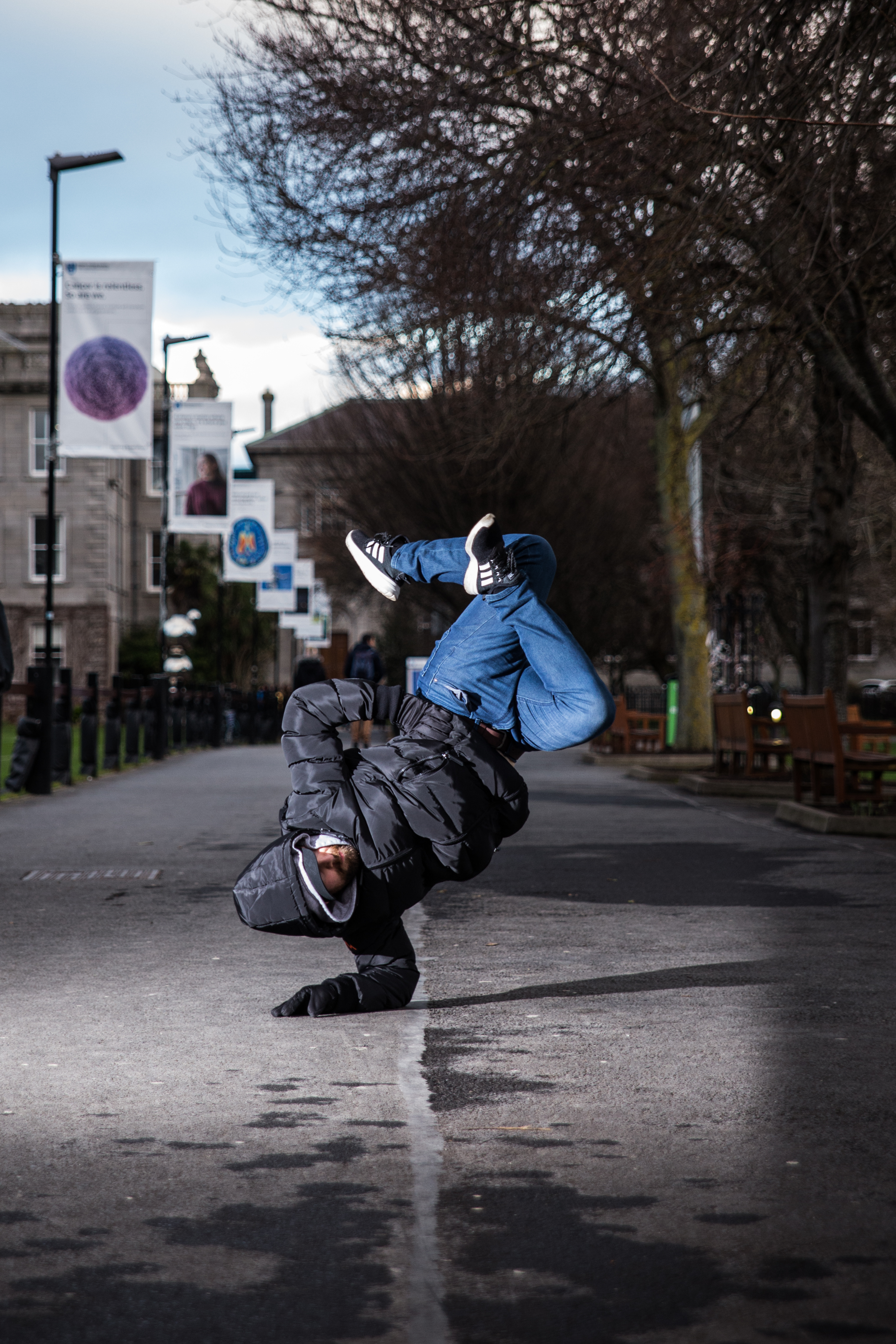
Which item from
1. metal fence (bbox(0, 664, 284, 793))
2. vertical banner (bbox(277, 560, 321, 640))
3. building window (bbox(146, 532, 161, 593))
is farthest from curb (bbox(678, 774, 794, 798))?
building window (bbox(146, 532, 161, 593))

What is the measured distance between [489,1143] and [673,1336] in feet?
4.05

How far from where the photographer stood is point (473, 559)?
503 cm

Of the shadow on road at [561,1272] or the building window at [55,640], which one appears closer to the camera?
the shadow on road at [561,1272]

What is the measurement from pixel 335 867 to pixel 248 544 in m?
26.3

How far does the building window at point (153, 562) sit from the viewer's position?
218 feet

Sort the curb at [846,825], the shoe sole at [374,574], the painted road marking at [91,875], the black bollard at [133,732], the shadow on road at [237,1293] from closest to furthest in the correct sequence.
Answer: the shadow on road at [237,1293] < the shoe sole at [374,574] < the painted road marking at [91,875] < the curb at [846,825] < the black bollard at [133,732]

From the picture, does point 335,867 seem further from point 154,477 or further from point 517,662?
point 154,477

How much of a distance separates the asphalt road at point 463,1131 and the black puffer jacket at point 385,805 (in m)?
0.46

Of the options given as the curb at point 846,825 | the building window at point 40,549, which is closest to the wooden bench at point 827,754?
the curb at point 846,825

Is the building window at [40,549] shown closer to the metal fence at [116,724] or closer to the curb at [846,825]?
the metal fence at [116,724]

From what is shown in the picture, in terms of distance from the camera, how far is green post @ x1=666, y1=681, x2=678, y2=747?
1062 inches

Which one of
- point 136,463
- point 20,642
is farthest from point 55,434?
point 136,463

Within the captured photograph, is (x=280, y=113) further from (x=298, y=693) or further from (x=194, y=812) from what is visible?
(x=298, y=693)

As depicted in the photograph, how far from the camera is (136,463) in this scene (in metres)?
67.1
